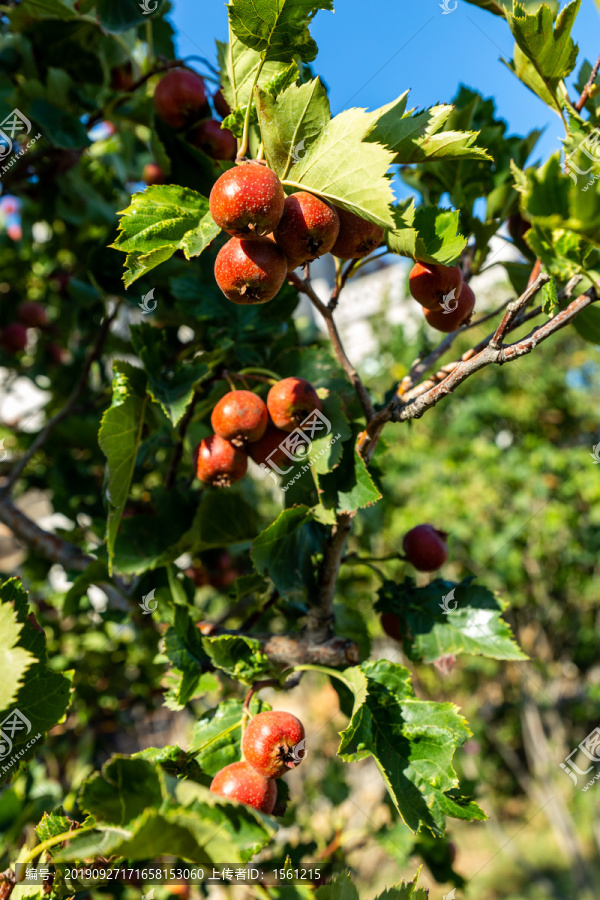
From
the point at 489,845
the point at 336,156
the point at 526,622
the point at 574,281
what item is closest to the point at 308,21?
the point at 336,156

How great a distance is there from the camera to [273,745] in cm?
97

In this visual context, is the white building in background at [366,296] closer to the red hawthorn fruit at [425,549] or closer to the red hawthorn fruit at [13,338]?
the red hawthorn fruit at [13,338]

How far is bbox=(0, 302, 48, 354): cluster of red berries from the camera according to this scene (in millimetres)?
2695

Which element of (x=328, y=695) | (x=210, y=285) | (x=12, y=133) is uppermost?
(x=12, y=133)

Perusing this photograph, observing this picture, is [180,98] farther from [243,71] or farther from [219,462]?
[219,462]

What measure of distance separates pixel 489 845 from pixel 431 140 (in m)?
6.10

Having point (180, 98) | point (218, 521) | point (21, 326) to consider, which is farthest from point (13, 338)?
point (218, 521)

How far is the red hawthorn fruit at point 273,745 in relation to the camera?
0.97 metres

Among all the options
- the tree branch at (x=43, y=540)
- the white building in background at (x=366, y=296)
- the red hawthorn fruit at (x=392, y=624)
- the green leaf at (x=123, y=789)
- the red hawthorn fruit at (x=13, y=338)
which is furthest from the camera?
the white building in background at (x=366, y=296)

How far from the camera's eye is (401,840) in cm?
208

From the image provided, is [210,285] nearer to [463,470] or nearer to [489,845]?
[463,470]

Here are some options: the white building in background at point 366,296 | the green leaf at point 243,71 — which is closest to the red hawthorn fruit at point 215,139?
the green leaf at point 243,71

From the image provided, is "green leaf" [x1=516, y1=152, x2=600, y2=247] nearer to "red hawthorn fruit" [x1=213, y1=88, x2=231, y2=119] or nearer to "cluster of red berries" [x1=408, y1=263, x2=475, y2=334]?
"cluster of red berries" [x1=408, y1=263, x2=475, y2=334]

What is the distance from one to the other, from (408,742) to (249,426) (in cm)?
62
